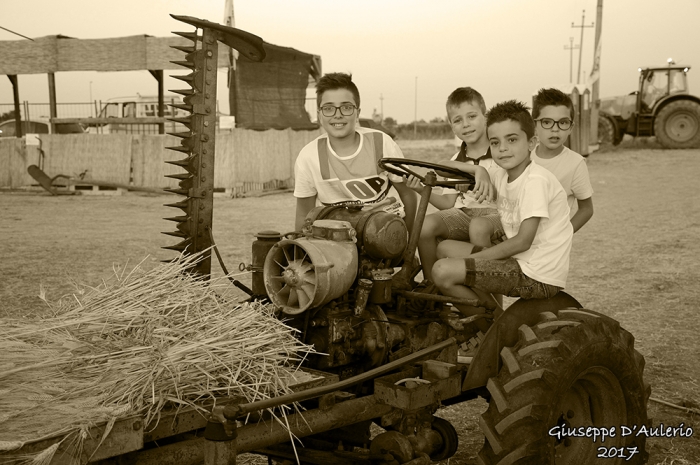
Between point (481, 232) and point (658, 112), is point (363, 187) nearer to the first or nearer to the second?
point (481, 232)

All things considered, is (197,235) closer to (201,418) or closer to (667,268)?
(201,418)

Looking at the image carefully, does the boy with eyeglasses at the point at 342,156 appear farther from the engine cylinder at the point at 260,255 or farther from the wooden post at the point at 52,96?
the wooden post at the point at 52,96

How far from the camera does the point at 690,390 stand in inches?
197

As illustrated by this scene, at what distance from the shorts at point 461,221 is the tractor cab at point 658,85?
22575mm

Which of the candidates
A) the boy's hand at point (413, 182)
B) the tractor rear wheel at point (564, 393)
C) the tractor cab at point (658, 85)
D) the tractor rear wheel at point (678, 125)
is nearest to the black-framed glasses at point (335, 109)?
the boy's hand at point (413, 182)

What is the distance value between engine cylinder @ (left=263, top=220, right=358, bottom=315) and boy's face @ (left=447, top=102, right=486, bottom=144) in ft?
4.76

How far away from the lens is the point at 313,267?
3182 mm

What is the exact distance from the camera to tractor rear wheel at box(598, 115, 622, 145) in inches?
1009

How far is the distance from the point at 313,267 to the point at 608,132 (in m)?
24.5

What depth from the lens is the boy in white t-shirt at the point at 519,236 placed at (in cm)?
345

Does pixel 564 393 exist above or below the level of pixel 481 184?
below

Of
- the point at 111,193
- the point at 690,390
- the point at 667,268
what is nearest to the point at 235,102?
the point at 111,193

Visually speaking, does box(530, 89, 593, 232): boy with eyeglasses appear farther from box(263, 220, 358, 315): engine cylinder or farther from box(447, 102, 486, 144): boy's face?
box(263, 220, 358, 315): engine cylinder

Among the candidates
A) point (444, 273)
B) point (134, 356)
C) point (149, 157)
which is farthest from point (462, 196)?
point (149, 157)
